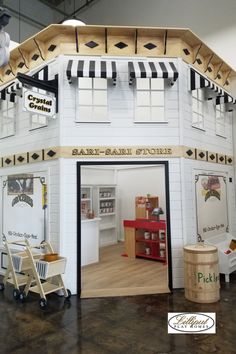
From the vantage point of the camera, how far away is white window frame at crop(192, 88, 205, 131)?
607cm

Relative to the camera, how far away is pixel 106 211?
1003 cm

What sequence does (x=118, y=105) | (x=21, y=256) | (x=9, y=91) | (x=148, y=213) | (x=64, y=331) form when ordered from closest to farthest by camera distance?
(x=64, y=331) < (x=21, y=256) < (x=118, y=105) < (x=9, y=91) < (x=148, y=213)

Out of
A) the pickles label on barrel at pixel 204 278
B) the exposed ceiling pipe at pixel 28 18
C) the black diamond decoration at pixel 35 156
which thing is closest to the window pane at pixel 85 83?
the black diamond decoration at pixel 35 156

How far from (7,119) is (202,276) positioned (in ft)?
17.6

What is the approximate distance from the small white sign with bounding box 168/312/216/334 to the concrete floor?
74 mm

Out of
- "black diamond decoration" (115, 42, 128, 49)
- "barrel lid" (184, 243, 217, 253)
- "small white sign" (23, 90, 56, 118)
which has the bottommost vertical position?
"barrel lid" (184, 243, 217, 253)

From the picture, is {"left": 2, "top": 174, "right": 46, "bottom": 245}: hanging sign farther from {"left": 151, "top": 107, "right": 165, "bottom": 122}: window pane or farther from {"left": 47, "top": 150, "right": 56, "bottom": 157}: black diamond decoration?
{"left": 151, "top": 107, "right": 165, "bottom": 122}: window pane

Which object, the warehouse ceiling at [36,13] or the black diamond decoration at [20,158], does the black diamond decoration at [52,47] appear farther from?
the warehouse ceiling at [36,13]

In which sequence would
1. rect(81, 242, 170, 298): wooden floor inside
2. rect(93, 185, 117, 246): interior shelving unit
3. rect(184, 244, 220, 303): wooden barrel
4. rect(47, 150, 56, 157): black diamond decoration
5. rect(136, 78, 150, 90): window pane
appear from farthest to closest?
rect(93, 185, 117, 246): interior shelving unit < rect(136, 78, 150, 90): window pane < rect(47, 150, 56, 157): black diamond decoration < rect(81, 242, 170, 298): wooden floor inside < rect(184, 244, 220, 303): wooden barrel

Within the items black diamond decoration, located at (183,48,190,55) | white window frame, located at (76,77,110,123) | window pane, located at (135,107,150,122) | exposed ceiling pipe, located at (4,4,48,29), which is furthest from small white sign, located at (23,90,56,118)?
exposed ceiling pipe, located at (4,4,48,29)

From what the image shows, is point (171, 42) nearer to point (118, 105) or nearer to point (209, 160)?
point (118, 105)

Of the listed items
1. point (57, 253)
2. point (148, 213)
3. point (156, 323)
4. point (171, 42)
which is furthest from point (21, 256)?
point (171, 42)

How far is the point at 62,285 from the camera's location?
15.9ft

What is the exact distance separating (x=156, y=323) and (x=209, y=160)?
374 centimetres
